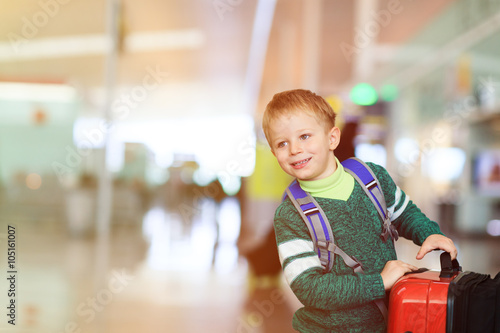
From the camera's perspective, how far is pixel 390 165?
31.8 ft

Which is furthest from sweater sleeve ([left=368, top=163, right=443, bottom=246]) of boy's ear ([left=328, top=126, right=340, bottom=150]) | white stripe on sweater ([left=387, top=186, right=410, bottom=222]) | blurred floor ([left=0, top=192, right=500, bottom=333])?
blurred floor ([left=0, top=192, right=500, bottom=333])

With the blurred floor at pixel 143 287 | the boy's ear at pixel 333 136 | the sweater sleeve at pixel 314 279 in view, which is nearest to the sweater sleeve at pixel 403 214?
the boy's ear at pixel 333 136

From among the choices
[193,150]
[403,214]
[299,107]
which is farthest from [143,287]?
[193,150]

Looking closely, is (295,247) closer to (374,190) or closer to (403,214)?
(374,190)

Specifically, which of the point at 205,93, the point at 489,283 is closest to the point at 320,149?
the point at 489,283

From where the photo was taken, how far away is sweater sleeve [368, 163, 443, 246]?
1465mm

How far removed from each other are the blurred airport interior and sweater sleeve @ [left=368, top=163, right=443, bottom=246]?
0.72 metres

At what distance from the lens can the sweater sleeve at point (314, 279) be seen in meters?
1.28

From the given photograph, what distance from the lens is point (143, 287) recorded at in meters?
4.60

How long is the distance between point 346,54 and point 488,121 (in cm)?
848

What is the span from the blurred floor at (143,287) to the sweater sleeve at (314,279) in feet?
3.95

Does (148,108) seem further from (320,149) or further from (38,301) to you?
(320,149)

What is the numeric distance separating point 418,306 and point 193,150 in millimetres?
19737

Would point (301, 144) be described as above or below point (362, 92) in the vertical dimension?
below
